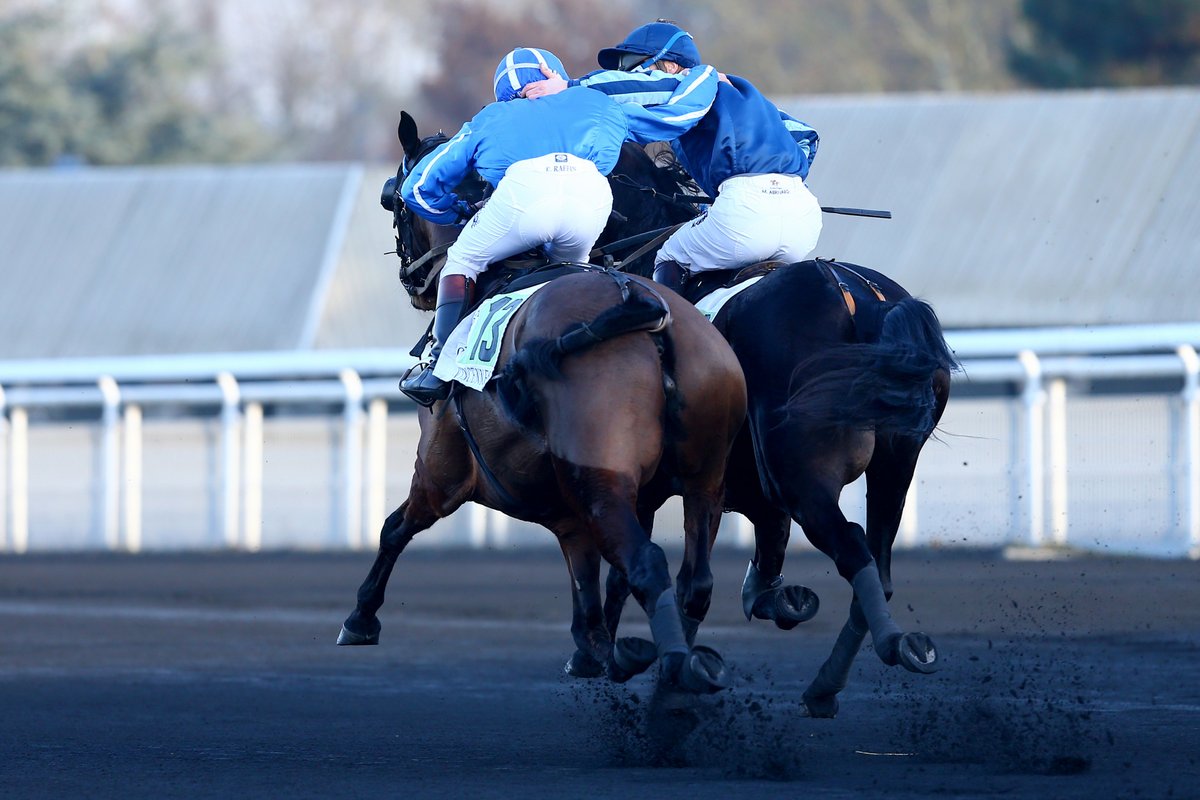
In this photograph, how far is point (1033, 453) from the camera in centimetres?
1433

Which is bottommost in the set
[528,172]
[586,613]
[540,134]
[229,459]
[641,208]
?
[229,459]

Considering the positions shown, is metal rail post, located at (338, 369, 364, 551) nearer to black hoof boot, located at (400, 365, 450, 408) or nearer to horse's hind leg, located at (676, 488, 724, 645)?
black hoof boot, located at (400, 365, 450, 408)

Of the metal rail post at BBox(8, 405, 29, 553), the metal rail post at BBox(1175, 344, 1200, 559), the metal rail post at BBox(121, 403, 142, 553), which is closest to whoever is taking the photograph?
the metal rail post at BBox(1175, 344, 1200, 559)

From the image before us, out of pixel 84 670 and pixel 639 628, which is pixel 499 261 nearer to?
pixel 84 670

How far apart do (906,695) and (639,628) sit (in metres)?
3.06

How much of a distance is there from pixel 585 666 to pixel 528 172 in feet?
5.33

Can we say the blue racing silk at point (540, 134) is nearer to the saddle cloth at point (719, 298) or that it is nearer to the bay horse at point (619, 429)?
the bay horse at point (619, 429)

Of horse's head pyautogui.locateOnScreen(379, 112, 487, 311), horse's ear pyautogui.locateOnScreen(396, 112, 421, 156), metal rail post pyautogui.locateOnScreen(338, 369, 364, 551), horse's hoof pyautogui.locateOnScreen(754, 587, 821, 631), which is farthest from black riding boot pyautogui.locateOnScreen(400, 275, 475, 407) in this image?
metal rail post pyautogui.locateOnScreen(338, 369, 364, 551)

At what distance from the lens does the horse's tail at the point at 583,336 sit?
19.2ft

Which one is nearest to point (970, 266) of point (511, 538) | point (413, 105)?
point (511, 538)

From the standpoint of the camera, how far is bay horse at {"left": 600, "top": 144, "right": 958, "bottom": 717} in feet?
20.5

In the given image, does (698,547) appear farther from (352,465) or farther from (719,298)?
(352,465)

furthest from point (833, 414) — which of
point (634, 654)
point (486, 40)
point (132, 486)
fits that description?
point (486, 40)

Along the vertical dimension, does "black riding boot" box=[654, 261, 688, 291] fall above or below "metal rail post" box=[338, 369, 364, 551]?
above
